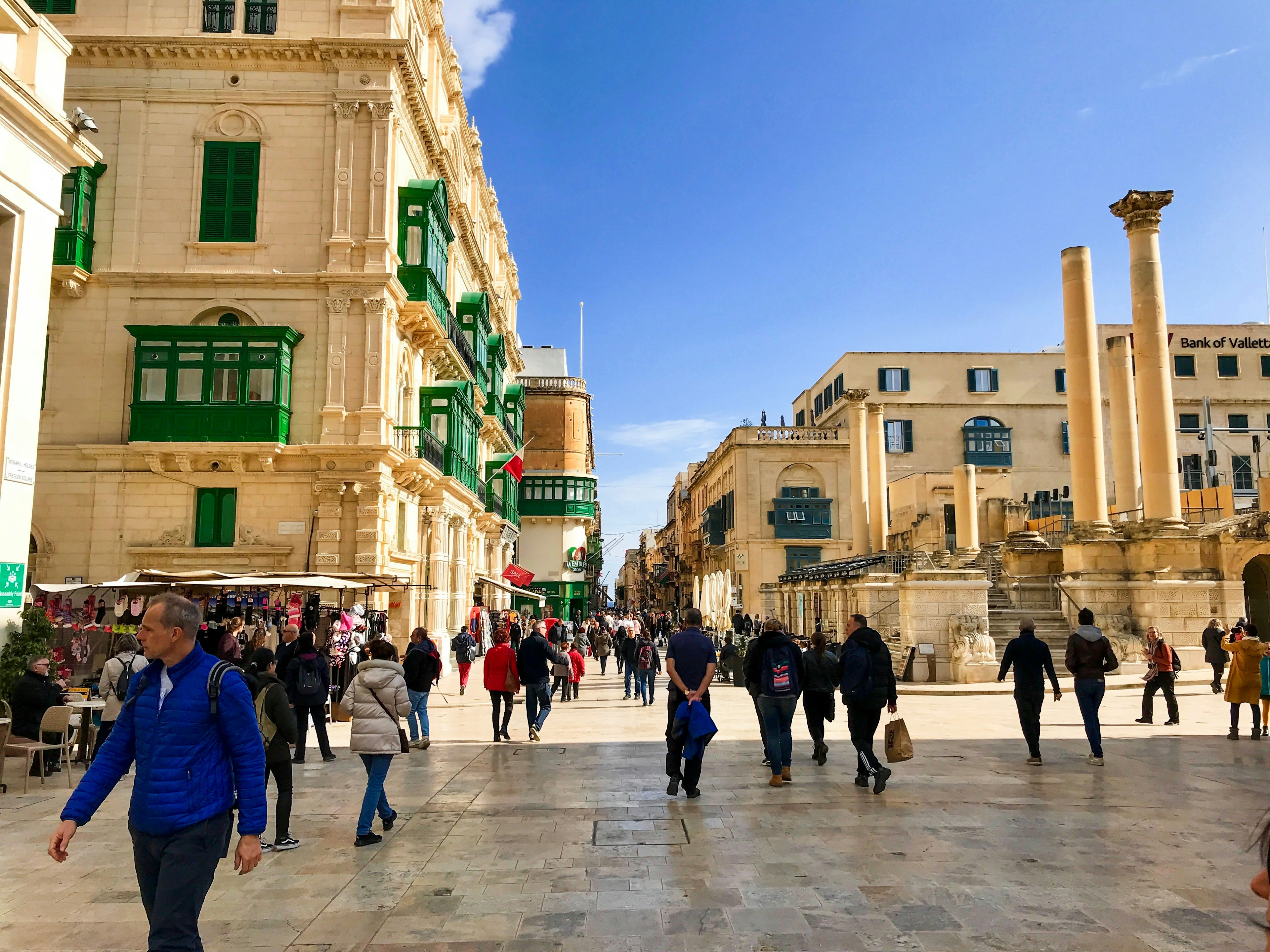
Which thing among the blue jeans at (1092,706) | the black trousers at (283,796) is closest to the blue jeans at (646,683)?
the blue jeans at (1092,706)

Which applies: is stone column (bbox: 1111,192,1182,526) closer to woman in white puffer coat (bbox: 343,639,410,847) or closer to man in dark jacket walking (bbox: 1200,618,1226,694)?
man in dark jacket walking (bbox: 1200,618,1226,694)

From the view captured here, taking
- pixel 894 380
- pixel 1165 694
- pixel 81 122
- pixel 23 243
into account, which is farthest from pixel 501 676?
pixel 894 380

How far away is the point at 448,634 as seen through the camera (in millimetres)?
27406

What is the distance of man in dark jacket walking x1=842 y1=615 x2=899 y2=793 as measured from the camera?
8.63 metres

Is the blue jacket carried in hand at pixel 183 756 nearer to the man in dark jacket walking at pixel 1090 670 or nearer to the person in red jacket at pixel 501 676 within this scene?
the person in red jacket at pixel 501 676

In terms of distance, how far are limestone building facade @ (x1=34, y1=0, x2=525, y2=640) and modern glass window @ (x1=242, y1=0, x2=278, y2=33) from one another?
0.06m

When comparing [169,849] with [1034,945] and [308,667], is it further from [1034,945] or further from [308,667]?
[308,667]

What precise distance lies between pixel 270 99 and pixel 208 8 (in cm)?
259

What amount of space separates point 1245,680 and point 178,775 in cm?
1260

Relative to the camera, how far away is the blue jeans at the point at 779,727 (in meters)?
8.72

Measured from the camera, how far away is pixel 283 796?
666 cm

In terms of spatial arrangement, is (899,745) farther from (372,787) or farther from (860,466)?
(860,466)

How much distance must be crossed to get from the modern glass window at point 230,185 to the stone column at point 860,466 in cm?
2360

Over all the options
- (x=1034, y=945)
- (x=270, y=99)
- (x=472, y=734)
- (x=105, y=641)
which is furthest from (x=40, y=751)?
(x=270, y=99)
